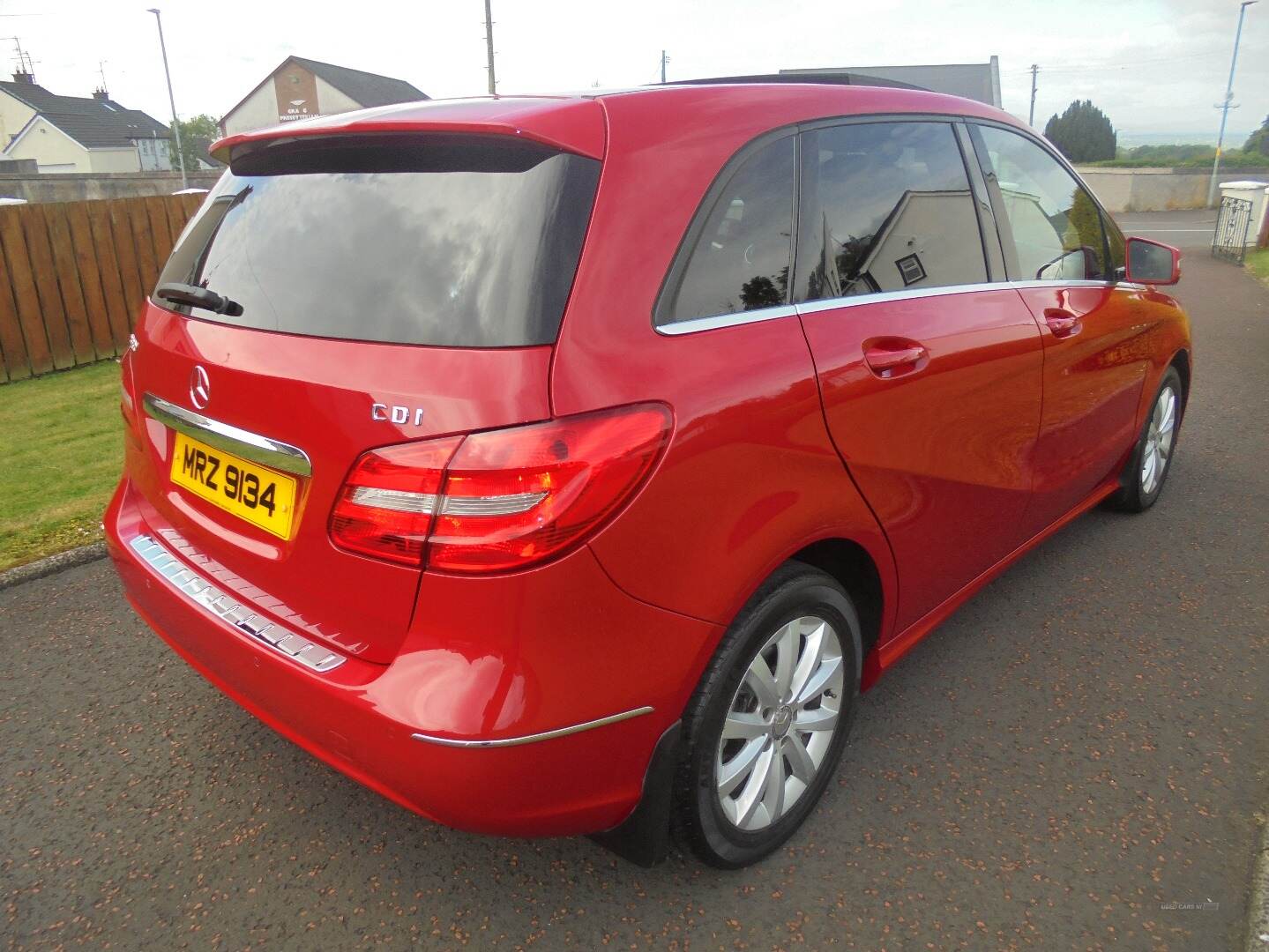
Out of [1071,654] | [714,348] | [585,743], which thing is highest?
[714,348]

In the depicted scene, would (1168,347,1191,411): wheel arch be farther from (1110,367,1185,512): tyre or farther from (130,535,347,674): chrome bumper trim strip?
(130,535,347,674): chrome bumper trim strip

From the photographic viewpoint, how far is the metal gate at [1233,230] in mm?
17078

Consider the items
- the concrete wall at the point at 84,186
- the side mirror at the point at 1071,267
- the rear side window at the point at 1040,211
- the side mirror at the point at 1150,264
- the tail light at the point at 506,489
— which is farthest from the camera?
the concrete wall at the point at 84,186

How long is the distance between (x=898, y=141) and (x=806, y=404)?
1.04m

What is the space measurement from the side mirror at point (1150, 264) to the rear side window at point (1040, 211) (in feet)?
0.86

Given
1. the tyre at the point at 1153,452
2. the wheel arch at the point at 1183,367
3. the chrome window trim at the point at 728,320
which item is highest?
the chrome window trim at the point at 728,320

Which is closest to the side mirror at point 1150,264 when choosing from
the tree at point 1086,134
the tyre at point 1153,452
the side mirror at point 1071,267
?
the side mirror at point 1071,267

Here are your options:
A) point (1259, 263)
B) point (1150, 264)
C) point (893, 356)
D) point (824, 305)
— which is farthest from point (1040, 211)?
point (1259, 263)

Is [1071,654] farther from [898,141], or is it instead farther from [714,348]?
[714,348]

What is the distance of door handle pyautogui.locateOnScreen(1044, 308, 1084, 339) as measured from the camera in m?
A: 3.11

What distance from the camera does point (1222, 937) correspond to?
2.08m

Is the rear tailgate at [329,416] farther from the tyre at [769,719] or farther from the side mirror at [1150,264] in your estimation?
the side mirror at [1150,264]

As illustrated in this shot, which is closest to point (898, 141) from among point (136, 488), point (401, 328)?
point (401, 328)

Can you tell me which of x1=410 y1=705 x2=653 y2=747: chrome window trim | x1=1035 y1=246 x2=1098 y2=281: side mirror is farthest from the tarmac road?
x1=1035 y1=246 x2=1098 y2=281: side mirror
